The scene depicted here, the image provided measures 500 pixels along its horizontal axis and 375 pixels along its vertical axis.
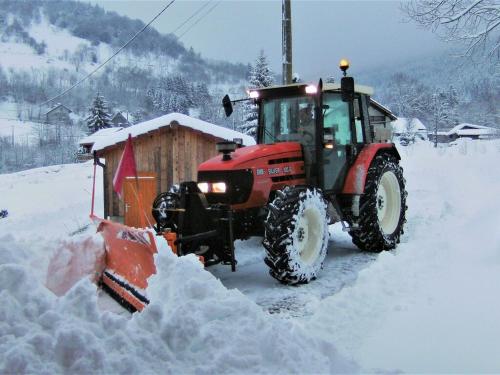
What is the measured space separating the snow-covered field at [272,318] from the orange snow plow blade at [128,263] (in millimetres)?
202

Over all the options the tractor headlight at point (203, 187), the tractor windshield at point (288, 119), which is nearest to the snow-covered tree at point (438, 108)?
the tractor windshield at point (288, 119)

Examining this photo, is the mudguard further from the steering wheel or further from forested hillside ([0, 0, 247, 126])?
forested hillside ([0, 0, 247, 126])

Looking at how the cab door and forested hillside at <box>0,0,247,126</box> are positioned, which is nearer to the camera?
the cab door

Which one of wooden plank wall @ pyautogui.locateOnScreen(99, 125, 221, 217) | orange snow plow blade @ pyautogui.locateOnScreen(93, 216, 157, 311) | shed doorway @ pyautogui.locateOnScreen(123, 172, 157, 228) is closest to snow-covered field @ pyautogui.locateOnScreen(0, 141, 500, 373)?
orange snow plow blade @ pyautogui.locateOnScreen(93, 216, 157, 311)

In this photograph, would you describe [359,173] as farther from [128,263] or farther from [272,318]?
[272,318]

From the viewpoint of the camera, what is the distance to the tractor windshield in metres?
6.32

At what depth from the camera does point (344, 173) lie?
675 cm

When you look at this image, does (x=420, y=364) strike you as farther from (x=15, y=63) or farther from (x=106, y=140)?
(x=15, y=63)

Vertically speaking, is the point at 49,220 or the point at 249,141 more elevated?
the point at 249,141

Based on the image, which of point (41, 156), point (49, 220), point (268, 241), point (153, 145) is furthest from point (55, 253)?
point (41, 156)

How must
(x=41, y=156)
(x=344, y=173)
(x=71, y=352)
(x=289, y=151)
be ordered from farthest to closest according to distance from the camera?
(x=41, y=156), (x=344, y=173), (x=289, y=151), (x=71, y=352)

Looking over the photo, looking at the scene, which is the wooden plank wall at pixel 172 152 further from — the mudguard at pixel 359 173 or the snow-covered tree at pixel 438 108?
the snow-covered tree at pixel 438 108

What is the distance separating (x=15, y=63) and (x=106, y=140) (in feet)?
431

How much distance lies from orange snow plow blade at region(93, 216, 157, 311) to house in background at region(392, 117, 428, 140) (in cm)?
5164
